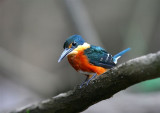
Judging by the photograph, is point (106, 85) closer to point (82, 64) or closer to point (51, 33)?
point (82, 64)

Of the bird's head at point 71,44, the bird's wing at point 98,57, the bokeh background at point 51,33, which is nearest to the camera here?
the bird's head at point 71,44

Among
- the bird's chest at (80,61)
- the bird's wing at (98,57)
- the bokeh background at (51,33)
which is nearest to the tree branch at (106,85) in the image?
the bird's chest at (80,61)

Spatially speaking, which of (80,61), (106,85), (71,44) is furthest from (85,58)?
(106,85)

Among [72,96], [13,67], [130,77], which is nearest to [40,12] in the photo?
[13,67]

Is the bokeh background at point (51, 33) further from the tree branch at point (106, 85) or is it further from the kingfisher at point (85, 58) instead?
the tree branch at point (106, 85)

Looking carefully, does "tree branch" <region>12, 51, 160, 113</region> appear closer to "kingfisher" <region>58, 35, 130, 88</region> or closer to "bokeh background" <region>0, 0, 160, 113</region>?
"kingfisher" <region>58, 35, 130, 88</region>

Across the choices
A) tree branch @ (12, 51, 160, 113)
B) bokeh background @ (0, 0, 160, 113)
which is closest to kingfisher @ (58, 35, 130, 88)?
tree branch @ (12, 51, 160, 113)
